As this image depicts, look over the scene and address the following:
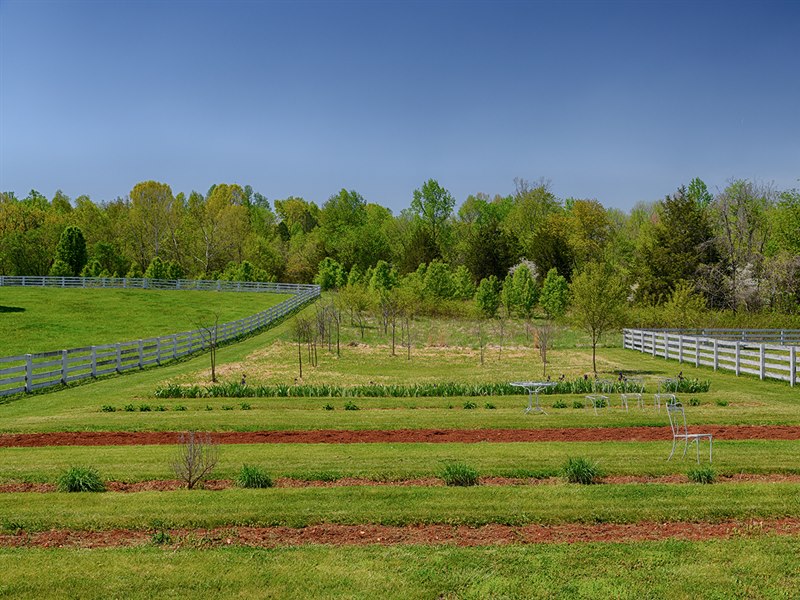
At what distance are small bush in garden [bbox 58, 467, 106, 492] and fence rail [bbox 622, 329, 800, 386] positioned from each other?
21346 mm

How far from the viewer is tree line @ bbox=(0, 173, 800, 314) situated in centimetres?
5534

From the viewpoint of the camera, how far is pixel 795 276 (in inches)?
1935

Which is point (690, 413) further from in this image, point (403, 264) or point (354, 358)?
point (403, 264)

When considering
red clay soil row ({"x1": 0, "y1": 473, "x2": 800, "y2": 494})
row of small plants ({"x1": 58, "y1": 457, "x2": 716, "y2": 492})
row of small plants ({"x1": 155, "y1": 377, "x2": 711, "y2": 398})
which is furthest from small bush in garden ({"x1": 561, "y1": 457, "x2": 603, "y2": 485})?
row of small plants ({"x1": 155, "y1": 377, "x2": 711, "y2": 398})

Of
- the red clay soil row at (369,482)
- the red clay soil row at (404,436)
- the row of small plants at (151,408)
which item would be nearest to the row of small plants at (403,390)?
the row of small plants at (151,408)

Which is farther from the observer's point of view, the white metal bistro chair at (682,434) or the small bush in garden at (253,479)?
the white metal bistro chair at (682,434)

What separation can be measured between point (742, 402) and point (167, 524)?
16527 mm

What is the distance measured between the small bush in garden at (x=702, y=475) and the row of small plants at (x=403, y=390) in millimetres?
10346

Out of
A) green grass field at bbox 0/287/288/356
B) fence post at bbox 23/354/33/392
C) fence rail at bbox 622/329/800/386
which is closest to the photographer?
fence post at bbox 23/354/33/392

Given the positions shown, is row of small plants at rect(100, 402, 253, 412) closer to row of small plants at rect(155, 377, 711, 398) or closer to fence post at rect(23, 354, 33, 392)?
row of small plants at rect(155, 377, 711, 398)

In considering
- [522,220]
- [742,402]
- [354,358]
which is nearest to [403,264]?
[522,220]

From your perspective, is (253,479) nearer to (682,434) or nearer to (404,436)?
(404,436)

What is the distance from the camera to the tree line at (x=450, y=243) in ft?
182

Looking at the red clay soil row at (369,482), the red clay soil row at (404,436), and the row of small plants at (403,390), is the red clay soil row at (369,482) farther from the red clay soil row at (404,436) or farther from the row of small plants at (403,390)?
the row of small plants at (403,390)
